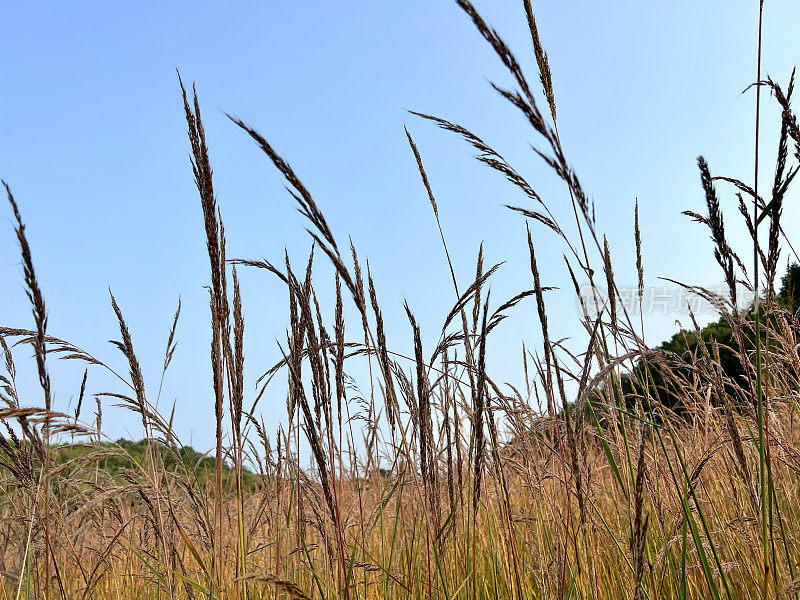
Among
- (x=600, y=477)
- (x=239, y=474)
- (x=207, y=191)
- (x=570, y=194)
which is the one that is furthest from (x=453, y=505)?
(x=600, y=477)

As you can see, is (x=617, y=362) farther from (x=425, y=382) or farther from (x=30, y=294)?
(x=30, y=294)

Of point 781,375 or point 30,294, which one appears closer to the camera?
point 30,294

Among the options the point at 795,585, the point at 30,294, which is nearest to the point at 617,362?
the point at 795,585

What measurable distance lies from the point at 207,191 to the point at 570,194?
2.81 feet

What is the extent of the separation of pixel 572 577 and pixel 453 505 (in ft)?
2.44

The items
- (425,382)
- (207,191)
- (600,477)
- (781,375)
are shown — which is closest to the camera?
(207,191)

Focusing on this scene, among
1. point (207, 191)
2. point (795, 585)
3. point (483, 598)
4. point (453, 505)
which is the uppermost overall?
point (207, 191)

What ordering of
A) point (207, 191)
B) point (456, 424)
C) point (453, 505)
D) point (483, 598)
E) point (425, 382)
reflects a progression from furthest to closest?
point (483, 598) → point (456, 424) → point (453, 505) → point (425, 382) → point (207, 191)

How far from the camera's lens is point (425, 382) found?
1.43 m

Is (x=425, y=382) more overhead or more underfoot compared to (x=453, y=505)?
more overhead

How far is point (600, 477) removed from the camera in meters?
4.05

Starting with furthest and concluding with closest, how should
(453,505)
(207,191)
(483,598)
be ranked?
(483,598) → (453,505) → (207,191)

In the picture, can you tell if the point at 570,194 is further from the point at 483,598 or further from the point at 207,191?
the point at 483,598

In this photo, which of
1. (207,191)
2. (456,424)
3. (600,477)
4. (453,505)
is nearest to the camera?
(207,191)
